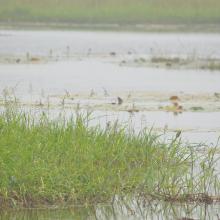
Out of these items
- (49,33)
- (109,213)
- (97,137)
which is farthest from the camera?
(49,33)

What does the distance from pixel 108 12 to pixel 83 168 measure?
3121 cm

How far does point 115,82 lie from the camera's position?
20984 millimetres

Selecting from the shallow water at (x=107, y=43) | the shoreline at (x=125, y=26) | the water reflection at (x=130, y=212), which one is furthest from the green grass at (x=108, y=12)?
the water reflection at (x=130, y=212)

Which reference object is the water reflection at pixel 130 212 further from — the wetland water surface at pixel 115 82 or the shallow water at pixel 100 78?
the shallow water at pixel 100 78

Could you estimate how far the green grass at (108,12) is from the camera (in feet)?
130

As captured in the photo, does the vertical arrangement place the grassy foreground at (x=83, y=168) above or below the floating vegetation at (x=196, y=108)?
above

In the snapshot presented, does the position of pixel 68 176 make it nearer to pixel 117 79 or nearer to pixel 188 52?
pixel 117 79

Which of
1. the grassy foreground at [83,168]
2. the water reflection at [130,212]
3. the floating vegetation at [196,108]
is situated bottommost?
the floating vegetation at [196,108]

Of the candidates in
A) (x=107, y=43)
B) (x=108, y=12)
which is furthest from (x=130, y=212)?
(x=108, y=12)

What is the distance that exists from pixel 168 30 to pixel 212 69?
55.4ft

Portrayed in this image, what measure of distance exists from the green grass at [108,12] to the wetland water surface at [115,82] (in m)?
0.87

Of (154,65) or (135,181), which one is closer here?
(135,181)

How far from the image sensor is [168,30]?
4119 cm

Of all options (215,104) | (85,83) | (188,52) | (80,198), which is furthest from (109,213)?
(188,52)
